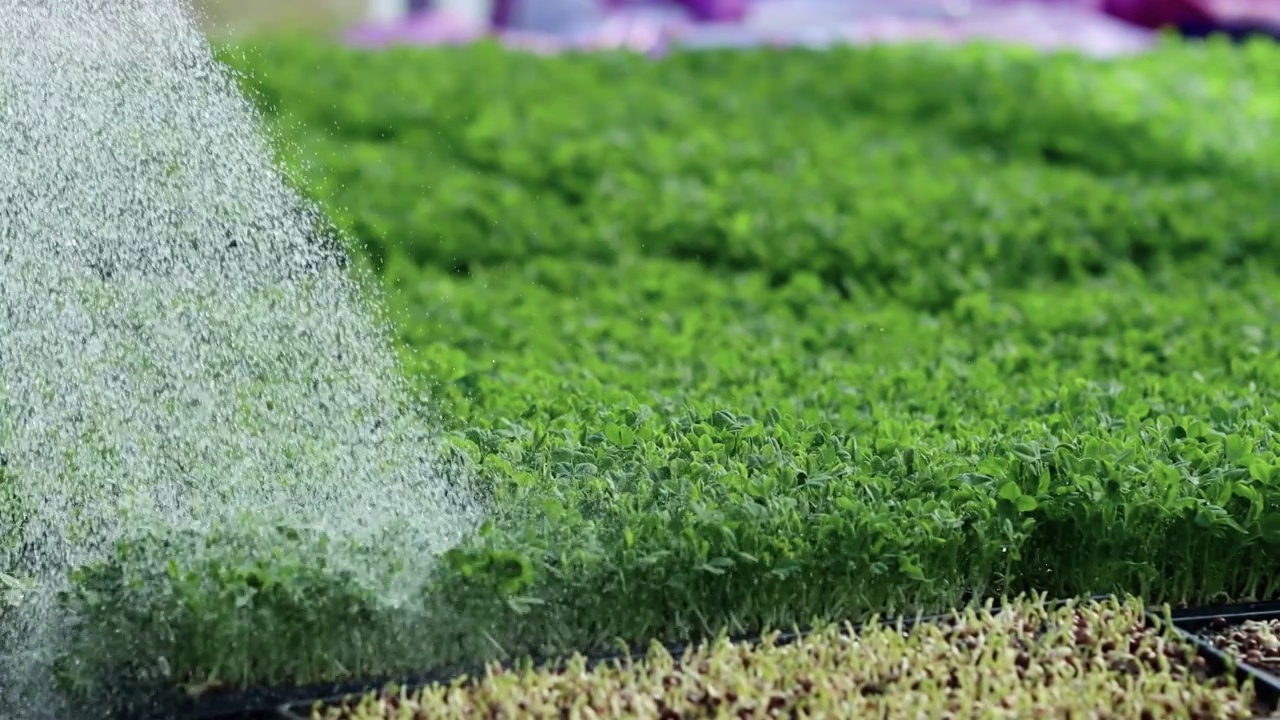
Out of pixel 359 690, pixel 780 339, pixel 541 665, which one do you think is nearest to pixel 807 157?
pixel 780 339

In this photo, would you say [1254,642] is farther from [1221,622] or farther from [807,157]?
[807,157]

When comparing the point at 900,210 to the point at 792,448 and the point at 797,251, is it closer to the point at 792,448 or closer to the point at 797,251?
the point at 797,251

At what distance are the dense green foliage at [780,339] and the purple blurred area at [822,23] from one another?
86 cm

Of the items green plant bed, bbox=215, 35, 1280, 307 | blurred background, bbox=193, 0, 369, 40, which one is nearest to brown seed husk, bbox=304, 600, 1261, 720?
green plant bed, bbox=215, 35, 1280, 307

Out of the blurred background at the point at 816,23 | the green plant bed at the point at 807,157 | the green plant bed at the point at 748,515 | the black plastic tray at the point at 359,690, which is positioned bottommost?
the black plastic tray at the point at 359,690

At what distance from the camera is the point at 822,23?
28.2 feet

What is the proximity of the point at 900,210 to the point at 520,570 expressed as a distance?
3051 mm

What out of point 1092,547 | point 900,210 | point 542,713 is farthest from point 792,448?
point 900,210

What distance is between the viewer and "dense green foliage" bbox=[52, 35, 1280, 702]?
229cm

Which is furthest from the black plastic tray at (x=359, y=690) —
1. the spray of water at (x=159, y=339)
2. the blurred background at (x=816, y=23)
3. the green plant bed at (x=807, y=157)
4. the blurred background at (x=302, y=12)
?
the blurred background at (x=302, y=12)

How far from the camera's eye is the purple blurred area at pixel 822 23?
313 inches

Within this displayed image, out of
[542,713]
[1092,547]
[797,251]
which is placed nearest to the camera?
[542,713]

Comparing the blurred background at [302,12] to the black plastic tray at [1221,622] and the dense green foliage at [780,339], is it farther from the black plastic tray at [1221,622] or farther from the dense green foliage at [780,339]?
the black plastic tray at [1221,622]

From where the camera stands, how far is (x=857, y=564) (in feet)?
7.87
